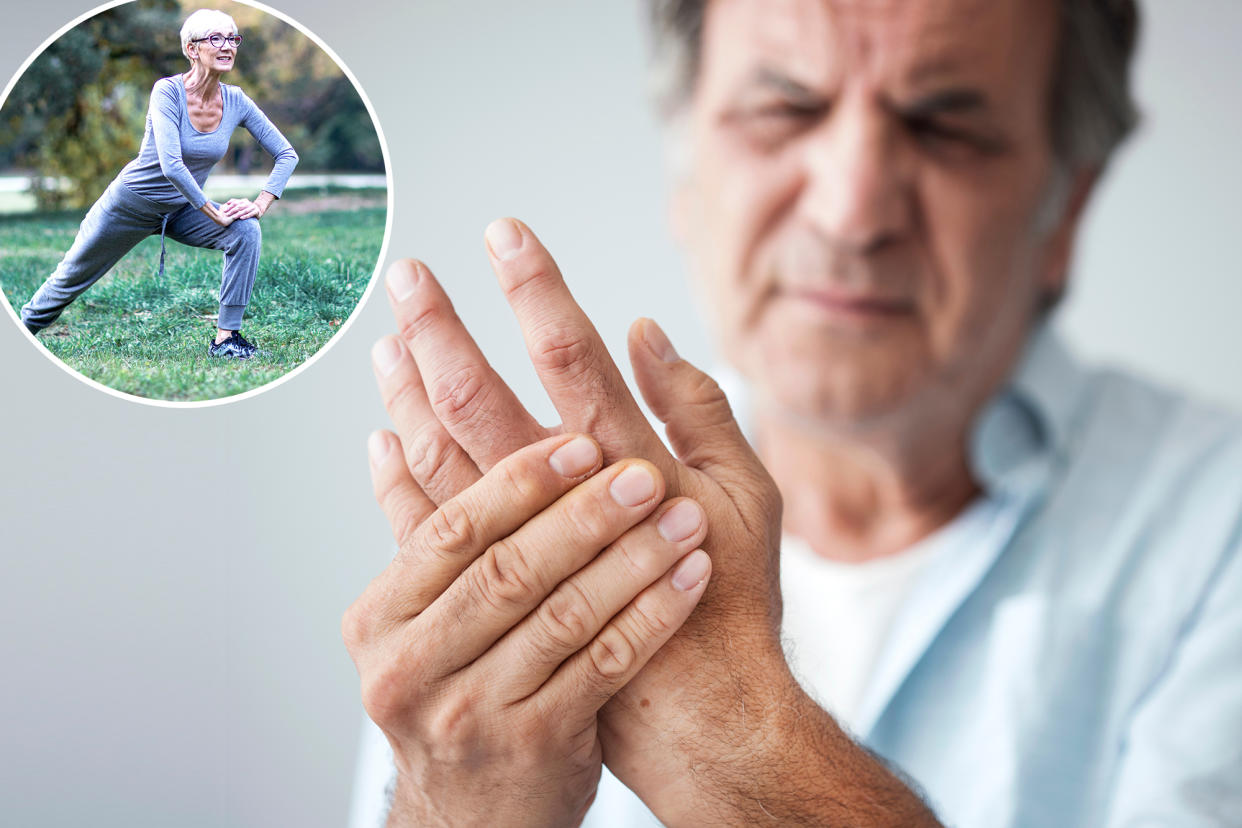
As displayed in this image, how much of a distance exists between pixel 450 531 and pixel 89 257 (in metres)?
0.34

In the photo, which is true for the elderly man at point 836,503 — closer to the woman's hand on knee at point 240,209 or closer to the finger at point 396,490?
the finger at point 396,490

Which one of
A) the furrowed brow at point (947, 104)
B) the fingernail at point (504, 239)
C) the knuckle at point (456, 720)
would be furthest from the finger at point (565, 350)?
the furrowed brow at point (947, 104)

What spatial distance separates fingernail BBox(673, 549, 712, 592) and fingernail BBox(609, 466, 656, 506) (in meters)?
0.06

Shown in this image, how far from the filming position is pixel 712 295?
1.49 metres

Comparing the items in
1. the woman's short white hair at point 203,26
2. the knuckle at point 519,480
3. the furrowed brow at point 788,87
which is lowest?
the knuckle at point 519,480

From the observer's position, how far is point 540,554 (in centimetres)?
70

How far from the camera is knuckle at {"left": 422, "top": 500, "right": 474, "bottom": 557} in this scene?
0.70m

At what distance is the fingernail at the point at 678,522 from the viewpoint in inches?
27.9

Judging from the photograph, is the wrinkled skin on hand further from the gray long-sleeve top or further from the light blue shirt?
the light blue shirt

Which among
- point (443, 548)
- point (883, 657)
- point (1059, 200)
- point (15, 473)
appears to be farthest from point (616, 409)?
point (15, 473)

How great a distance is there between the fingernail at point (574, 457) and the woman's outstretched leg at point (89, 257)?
34cm

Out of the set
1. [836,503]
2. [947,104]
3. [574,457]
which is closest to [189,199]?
[574,457]

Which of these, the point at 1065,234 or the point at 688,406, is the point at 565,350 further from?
the point at 1065,234

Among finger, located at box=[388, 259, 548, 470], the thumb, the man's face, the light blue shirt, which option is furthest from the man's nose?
finger, located at box=[388, 259, 548, 470]
